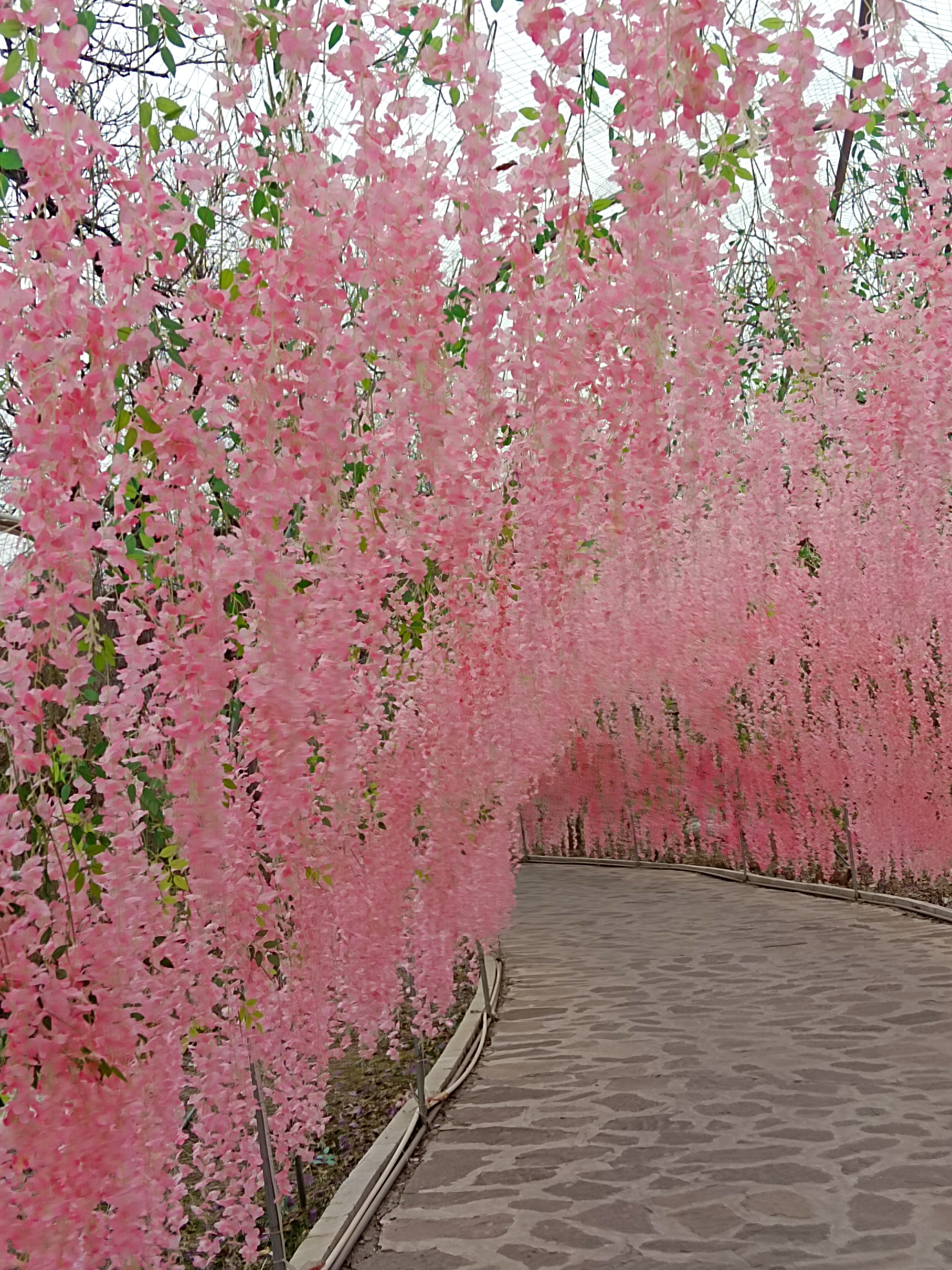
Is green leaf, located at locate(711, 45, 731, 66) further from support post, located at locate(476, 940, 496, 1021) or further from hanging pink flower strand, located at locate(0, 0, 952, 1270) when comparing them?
support post, located at locate(476, 940, 496, 1021)

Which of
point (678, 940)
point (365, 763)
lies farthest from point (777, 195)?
point (678, 940)

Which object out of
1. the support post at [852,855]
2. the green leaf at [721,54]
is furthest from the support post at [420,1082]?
the support post at [852,855]

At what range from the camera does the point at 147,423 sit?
2123 mm

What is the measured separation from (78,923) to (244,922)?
72 centimetres

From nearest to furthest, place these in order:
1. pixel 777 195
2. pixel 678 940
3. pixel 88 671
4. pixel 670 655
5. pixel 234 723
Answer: pixel 88 671 < pixel 777 195 < pixel 234 723 < pixel 678 940 < pixel 670 655

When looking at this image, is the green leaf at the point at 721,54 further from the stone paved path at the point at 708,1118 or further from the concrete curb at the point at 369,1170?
the concrete curb at the point at 369,1170

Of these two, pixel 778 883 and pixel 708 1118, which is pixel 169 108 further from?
pixel 778 883

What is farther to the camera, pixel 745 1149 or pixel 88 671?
pixel 745 1149

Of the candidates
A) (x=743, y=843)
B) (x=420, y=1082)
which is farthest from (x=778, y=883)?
(x=420, y=1082)

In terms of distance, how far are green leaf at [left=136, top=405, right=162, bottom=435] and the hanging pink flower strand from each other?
0.13ft

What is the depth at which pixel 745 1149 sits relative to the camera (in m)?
A: 4.38

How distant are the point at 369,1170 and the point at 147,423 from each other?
10.5 feet

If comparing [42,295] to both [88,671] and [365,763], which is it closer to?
[88,671]

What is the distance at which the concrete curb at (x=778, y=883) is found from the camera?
29.2ft
